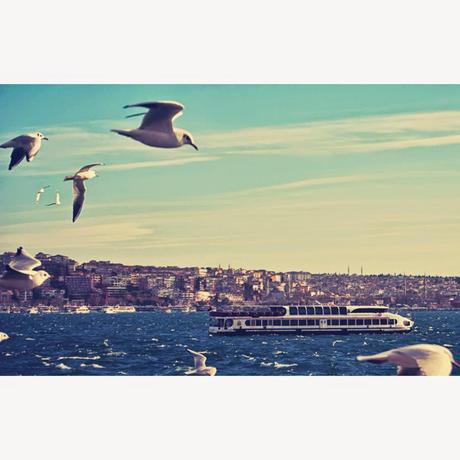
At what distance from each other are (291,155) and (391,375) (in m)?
1.85

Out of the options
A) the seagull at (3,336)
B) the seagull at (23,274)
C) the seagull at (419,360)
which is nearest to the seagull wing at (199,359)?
the seagull at (419,360)

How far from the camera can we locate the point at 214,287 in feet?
32.9

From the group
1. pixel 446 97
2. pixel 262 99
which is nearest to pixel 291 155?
pixel 262 99

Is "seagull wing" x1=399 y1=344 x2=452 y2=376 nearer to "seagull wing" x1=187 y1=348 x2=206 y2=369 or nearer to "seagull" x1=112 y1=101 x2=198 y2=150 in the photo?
"seagull wing" x1=187 y1=348 x2=206 y2=369

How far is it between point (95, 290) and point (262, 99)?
85.8 inches

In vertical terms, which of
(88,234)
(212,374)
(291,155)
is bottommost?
(212,374)

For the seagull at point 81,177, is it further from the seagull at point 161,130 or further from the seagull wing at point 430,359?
the seagull wing at point 430,359

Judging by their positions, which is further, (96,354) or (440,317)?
(440,317)

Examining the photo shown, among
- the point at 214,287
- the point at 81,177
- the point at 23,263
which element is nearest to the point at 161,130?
the point at 81,177

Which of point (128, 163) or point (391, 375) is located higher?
point (128, 163)

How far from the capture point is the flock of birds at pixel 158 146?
9.41 metres

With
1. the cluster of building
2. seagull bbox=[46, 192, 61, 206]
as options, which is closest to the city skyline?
seagull bbox=[46, 192, 61, 206]

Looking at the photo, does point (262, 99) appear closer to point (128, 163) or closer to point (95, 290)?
point (128, 163)

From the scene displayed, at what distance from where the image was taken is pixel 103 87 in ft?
31.3
